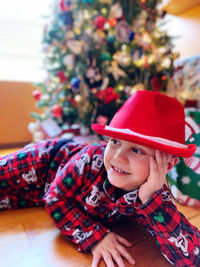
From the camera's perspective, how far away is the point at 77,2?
4.42 ft

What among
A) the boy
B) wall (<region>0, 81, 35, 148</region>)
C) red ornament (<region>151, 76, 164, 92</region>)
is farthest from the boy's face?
wall (<region>0, 81, 35, 148</region>)

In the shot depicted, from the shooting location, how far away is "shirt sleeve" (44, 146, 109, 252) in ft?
2.02

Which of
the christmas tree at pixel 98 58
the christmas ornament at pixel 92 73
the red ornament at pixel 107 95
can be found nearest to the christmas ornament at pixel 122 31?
the christmas tree at pixel 98 58

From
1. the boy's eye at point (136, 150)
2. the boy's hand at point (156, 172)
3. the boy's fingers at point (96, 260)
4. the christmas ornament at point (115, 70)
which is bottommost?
the boy's fingers at point (96, 260)

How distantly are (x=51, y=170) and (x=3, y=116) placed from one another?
1210 mm

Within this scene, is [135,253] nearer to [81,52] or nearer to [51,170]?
[51,170]

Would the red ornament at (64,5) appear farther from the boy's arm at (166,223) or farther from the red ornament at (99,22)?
the boy's arm at (166,223)

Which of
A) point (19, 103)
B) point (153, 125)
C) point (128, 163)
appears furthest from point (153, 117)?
point (19, 103)

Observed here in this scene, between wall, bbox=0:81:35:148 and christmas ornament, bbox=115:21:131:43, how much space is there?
87 centimetres

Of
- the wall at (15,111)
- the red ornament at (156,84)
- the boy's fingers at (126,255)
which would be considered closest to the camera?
the boy's fingers at (126,255)

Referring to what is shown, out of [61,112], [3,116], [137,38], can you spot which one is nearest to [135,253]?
[61,112]

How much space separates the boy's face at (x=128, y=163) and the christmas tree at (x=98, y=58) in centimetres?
85

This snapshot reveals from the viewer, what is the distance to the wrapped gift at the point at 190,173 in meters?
0.85

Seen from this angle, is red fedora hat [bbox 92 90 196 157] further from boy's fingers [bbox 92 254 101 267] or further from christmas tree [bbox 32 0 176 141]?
christmas tree [bbox 32 0 176 141]
